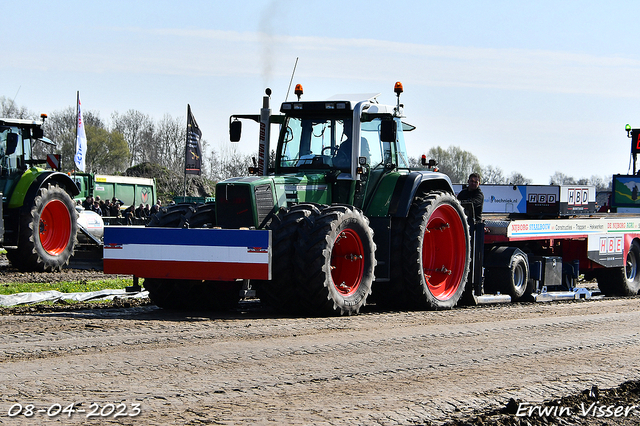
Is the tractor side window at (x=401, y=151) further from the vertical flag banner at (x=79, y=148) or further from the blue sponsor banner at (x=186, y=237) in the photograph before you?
the vertical flag banner at (x=79, y=148)

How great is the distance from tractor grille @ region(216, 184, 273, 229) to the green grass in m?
4.31

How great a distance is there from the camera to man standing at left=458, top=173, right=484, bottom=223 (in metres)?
12.5

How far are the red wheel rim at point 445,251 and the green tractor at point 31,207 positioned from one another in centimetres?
779

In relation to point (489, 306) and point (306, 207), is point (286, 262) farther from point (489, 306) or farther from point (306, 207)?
point (489, 306)

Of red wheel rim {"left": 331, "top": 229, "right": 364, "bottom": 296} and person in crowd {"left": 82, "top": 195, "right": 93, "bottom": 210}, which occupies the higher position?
person in crowd {"left": 82, "top": 195, "right": 93, "bottom": 210}

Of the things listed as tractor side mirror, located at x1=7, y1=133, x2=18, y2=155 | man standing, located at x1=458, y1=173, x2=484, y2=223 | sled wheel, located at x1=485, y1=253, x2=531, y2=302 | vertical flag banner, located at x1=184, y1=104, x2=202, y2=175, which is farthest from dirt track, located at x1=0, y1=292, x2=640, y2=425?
vertical flag banner, located at x1=184, y1=104, x2=202, y2=175

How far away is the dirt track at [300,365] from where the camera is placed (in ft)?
16.7

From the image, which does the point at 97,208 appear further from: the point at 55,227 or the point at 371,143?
the point at 371,143

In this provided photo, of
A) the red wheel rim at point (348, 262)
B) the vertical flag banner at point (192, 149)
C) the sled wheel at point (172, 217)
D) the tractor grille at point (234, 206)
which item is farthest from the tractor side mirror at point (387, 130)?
the vertical flag banner at point (192, 149)

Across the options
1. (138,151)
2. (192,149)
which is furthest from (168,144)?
(192,149)

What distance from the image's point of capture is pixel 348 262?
9578 mm

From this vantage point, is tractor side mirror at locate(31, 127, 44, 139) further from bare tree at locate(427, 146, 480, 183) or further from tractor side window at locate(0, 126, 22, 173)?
bare tree at locate(427, 146, 480, 183)

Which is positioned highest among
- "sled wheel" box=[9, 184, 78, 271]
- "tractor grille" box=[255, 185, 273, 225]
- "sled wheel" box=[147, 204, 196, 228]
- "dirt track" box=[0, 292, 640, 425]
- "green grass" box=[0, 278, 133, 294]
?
"tractor grille" box=[255, 185, 273, 225]

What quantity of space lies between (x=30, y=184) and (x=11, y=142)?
3.54ft
